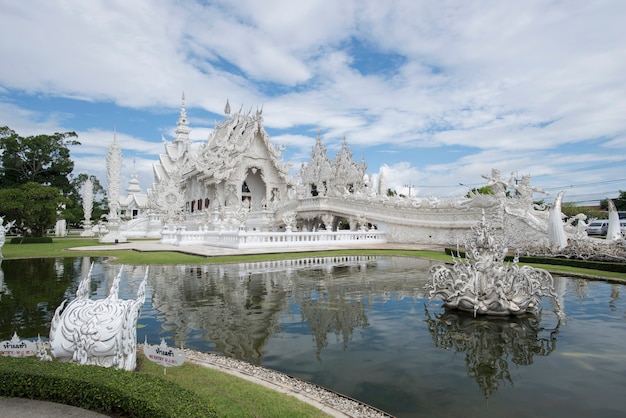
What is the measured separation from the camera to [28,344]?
15.1 ft

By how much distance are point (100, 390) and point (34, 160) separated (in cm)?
4362

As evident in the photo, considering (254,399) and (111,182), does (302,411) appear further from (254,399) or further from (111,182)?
(111,182)

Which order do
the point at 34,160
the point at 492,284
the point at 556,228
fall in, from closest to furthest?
1. the point at 492,284
2. the point at 556,228
3. the point at 34,160

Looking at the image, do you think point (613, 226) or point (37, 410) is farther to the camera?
point (613, 226)

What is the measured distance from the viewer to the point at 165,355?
4.31 m

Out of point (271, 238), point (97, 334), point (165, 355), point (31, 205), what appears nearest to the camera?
point (165, 355)

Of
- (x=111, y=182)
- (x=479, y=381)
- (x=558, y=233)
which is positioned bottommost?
(x=479, y=381)

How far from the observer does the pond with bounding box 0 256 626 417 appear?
4496 mm

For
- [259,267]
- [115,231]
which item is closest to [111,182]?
[115,231]

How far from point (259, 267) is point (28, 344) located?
9.69 metres

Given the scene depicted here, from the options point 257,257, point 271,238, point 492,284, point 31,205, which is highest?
point 31,205

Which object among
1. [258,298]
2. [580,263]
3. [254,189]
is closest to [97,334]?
[258,298]

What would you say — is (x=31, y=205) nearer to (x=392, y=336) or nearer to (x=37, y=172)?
(x=37, y=172)

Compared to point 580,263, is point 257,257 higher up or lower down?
higher up
